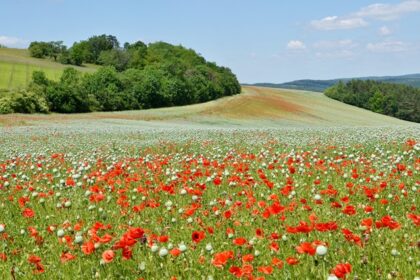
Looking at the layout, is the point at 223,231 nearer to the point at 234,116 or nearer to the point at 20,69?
the point at 234,116

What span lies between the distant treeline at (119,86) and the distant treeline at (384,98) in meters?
43.6

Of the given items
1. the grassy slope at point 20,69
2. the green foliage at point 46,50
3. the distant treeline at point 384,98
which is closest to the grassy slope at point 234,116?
the grassy slope at point 20,69

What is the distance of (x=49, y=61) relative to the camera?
441ft

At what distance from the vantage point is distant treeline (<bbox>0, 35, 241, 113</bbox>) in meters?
71.8

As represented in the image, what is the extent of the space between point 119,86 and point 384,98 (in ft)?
297

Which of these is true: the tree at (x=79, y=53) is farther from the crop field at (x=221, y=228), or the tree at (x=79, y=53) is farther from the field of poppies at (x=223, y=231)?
the field of poppies at (x=223, y=231)

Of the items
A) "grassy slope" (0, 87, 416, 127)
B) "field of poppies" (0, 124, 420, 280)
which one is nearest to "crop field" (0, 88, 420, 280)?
"field of poppies" (0, 124, 420, 280)

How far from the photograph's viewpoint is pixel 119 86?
87.7m

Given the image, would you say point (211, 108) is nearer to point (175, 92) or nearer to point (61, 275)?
point (175, 92)

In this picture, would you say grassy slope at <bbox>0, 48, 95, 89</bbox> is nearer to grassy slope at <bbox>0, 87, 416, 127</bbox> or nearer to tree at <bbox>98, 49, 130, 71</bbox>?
tree at <bbox>98, 49, 130, 71</bbox>

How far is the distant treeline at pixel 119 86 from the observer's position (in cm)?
7178

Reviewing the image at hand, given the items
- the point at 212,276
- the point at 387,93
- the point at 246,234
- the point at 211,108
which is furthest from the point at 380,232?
the point at 387,93

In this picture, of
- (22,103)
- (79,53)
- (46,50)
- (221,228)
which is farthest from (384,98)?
(221,228)

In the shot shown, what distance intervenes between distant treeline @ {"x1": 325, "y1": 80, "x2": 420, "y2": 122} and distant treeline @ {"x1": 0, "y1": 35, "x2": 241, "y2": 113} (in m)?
43.6
